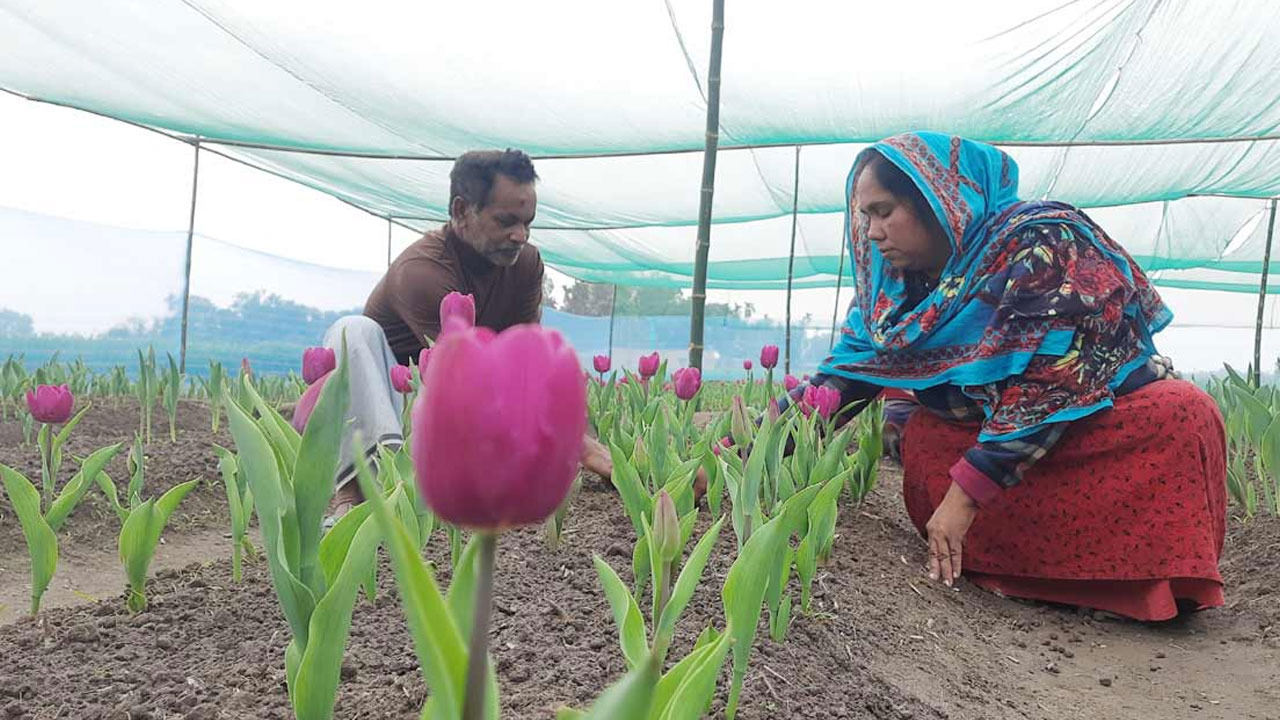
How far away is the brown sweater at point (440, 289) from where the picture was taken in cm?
247

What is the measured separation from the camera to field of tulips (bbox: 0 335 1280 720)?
1.32 feet

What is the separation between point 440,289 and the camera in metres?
2.46

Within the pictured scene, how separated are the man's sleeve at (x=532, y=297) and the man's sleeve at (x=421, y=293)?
0.48 m

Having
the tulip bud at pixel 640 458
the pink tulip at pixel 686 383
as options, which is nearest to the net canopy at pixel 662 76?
the pink tulip at pixel 686 383

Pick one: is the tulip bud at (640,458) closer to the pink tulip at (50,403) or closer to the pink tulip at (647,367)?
the pink tulip at (647,367)

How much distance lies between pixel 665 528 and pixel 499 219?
6.06ft

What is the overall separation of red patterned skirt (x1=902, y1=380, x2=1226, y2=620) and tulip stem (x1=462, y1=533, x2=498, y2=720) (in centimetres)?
200

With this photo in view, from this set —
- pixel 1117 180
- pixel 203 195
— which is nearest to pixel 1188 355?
pixel 1117 180

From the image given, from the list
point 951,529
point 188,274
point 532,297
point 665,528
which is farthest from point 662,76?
point 665,528

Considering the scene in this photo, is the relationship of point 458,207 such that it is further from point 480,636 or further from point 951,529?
point 480,636

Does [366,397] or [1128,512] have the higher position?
[366,397]

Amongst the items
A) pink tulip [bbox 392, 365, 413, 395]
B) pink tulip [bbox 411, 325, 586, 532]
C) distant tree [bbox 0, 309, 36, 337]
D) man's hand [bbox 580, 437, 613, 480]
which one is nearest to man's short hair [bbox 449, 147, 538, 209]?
pink tulip [bbox 392, 365, 413, 395]

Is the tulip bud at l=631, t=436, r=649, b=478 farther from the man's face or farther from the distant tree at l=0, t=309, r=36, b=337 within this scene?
the distant tree at l=0, t=309, r=36, b=337

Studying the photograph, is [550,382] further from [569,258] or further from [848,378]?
[569,258]
